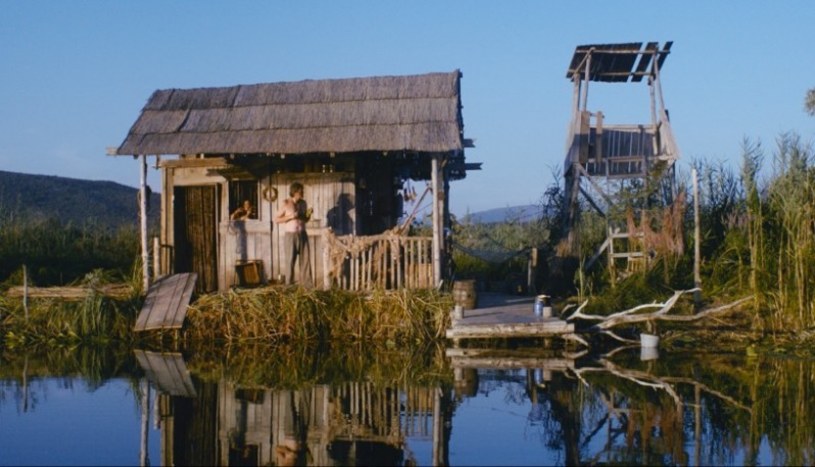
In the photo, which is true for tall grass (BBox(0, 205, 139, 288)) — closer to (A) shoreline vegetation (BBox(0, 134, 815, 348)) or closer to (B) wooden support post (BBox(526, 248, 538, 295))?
(A) shoreline vegetation (BBox(0, 134, 815, 348))

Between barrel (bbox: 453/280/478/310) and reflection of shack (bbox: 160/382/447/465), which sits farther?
barrel (bbox: 453/280/478/310)

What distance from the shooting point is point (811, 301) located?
1614 cm

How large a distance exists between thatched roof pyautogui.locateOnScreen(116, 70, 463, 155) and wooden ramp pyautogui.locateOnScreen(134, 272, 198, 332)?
2633 millimetres

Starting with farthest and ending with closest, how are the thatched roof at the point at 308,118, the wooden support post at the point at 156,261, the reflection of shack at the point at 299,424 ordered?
the wooden support post at the point at 156,261, the thatched roof at the point at 308,118, the reflection of shack at the point at 299,424

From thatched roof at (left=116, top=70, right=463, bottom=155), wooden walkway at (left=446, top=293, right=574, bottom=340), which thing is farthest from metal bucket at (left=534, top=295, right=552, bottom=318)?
thatched roof at (left=116, top=70, right=463, bottom=155)

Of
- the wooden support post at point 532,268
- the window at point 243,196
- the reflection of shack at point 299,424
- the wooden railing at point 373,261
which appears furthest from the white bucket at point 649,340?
the window at point 243,196

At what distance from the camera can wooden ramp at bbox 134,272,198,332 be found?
1736 centimetres

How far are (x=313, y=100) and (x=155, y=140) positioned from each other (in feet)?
11.1

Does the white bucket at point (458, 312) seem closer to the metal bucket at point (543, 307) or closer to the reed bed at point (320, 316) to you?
the reed bed at point (320, 316)

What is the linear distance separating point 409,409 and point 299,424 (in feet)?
4.86

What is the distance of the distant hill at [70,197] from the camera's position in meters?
49.3

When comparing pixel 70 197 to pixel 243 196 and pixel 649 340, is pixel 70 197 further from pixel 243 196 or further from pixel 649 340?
pixel 649 340

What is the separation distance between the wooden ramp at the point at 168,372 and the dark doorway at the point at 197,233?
4.04m

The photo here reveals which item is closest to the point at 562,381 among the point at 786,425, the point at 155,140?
the point at 786,425
